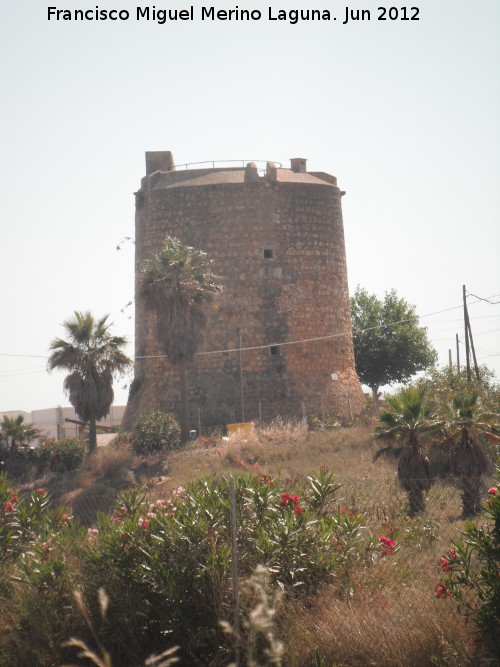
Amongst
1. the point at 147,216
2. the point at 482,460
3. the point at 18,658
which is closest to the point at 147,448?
the point at 147,216

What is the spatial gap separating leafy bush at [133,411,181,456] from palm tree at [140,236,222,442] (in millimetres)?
630

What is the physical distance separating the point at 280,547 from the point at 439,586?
186 centimetres

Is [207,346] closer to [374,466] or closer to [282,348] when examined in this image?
[282,348]

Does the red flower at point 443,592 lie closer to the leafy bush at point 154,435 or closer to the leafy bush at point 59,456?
the leafy bush at point 154,435

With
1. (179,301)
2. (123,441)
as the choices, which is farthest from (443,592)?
(123,441)

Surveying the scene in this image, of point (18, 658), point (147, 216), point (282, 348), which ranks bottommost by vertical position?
point (18, 658)

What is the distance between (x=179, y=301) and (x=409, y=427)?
13.0 m

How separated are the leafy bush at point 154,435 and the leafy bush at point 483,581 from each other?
20941 millimetres

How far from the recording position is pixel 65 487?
27844 millimetres

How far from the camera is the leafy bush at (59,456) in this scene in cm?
3045

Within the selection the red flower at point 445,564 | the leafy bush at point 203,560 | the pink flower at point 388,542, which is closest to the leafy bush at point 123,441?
the leafy bush at point 203,560

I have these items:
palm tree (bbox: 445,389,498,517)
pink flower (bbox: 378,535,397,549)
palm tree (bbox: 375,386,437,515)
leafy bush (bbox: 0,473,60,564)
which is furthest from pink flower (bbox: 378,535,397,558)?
palm tree (bbox: 445,389,498,517)

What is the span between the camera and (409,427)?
1908 cm

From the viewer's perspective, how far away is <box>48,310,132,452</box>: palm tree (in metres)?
31.0
